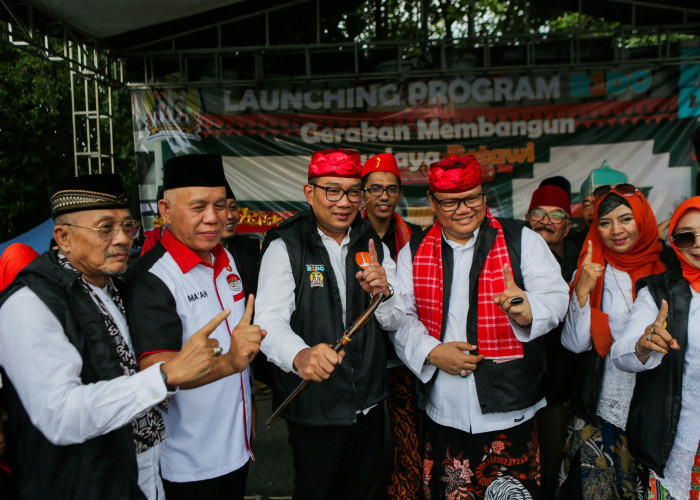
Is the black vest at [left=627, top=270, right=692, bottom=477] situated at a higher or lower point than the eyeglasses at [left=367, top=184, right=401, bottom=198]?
lower

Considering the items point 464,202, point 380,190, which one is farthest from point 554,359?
point 380,190

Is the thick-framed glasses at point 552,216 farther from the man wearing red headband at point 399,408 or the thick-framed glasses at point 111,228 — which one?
the thick-framed glasses at point 111,228

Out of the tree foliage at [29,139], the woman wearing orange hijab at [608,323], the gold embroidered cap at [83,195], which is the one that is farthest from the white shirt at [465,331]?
the tree foliage at [29,139]

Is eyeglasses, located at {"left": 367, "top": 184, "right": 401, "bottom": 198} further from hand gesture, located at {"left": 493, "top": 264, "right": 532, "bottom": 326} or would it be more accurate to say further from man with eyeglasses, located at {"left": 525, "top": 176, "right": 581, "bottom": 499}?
hand gesture, located at {"left": 493, "top": 264, "right": 532, "bottom": 326}

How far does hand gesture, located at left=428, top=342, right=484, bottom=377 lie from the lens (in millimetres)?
2152

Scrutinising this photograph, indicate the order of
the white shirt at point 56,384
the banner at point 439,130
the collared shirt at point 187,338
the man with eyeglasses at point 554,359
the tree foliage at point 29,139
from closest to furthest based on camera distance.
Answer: the white shirt at point 56,384
the collared shirt at point 187,338
the man with eyeglasses at point 554,359
the banner at point 439,130
the tree foliage at point 29,139

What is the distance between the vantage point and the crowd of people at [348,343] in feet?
5.15

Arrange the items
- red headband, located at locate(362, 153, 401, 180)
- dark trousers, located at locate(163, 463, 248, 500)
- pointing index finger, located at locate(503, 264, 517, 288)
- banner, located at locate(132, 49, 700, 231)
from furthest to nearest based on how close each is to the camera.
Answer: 1. banner, located at locate(132, 49, 700, 231)
2. red headband, located at locate(362, 153, 401, 180)
3. pointing index finger, located at locate(503, 264, 517, 288)
4. dark trousers, located at locate(163, 463, 248, 500)

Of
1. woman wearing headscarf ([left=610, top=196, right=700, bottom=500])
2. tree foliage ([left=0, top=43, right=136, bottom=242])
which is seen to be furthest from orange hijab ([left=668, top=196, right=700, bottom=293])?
tree foliage ([left=0, top=43, right=136, bottom=242])

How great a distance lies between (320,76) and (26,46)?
10.0 ft

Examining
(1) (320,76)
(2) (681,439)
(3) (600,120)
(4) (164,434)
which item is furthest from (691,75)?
(4) (164,434)

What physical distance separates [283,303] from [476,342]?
95 centimetres

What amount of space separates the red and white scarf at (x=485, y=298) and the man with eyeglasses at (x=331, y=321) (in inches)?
9.3

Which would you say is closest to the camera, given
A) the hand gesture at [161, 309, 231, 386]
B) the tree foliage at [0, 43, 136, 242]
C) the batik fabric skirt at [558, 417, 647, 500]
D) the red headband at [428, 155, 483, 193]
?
the hand gesture at [161, 309, 231, 386]
